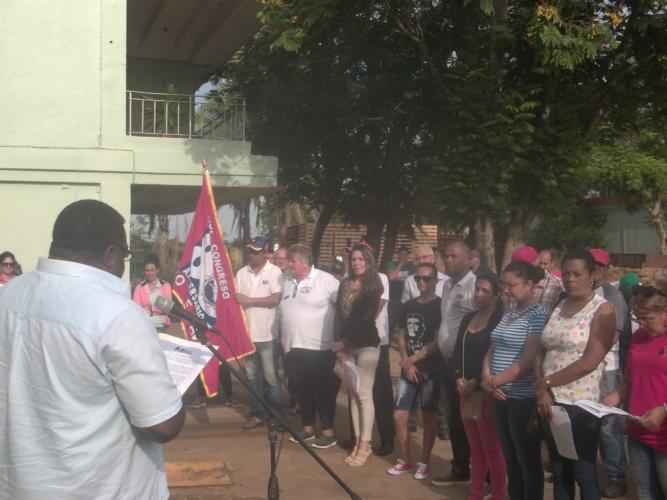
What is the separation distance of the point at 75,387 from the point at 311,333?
211 inches

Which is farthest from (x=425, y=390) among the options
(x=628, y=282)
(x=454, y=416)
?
(x=628, y=282)

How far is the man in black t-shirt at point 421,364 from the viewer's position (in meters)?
6.69

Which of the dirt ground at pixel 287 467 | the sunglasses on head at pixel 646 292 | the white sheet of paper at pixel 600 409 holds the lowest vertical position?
the dirt ground at pixel 287 467

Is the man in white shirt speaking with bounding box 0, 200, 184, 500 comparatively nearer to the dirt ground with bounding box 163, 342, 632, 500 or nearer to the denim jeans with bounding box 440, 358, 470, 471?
the dirt ground with bounding box 163, 342, 632, 500

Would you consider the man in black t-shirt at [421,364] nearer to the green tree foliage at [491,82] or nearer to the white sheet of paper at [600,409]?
the white sheet of paper at [600,409]

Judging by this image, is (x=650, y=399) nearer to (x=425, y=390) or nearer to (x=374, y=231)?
Answer: (x=425, y=390)

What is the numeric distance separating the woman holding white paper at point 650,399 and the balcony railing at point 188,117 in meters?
8.20

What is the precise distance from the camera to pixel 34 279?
2.66m

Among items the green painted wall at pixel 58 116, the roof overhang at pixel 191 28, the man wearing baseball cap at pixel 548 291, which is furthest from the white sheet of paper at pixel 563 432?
the roof overhang at pixel 191 28

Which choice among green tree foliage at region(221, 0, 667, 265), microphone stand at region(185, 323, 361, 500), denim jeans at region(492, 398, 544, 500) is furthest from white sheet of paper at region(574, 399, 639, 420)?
green tree foliage at region(221, 0, 667, 265)

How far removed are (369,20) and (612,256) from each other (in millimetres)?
23897

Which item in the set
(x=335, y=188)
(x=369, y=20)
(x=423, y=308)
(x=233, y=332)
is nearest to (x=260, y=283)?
(x=233, y=332)

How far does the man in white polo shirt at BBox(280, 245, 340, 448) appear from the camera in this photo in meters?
7.85

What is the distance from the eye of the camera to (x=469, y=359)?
5.77 metres
